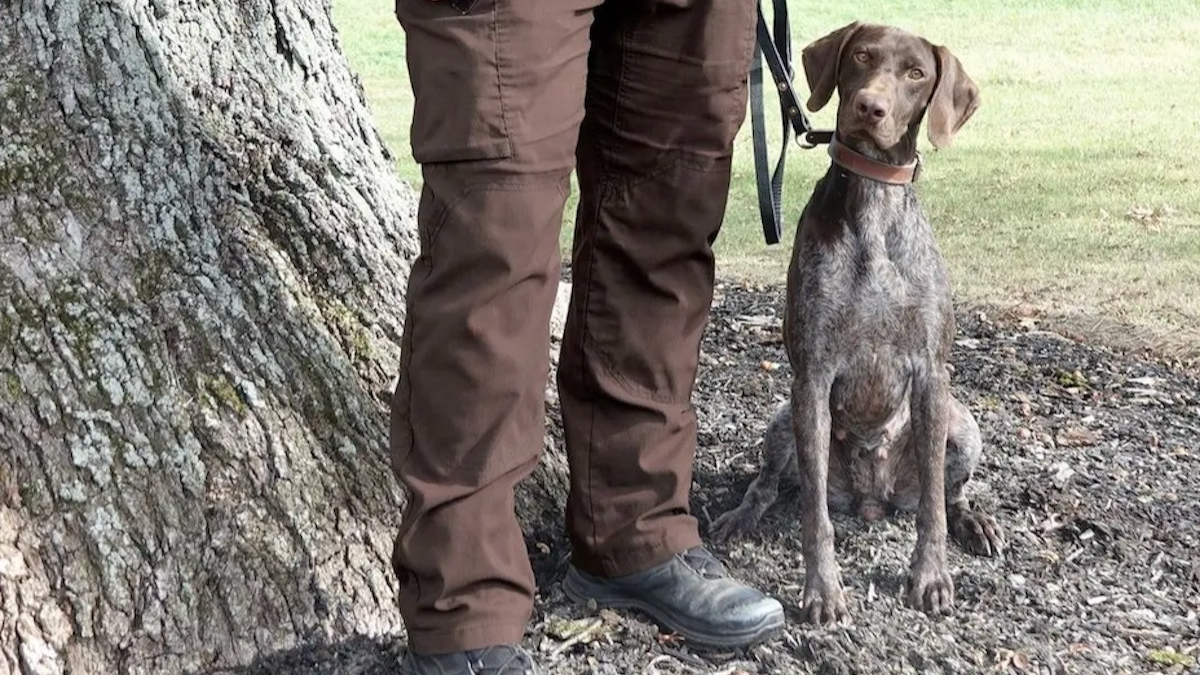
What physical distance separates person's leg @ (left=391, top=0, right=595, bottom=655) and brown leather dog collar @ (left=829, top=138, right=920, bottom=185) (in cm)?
107

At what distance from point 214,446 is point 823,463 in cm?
152

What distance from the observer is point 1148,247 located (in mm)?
8477

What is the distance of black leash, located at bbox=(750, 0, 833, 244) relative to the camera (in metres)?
3.63

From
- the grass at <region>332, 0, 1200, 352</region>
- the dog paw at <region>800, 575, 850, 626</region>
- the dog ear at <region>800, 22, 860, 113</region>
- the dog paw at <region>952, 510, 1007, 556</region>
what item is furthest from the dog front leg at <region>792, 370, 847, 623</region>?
the grass at <region>332, 0, 1200, 352</region>

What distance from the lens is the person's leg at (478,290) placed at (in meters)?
2.77

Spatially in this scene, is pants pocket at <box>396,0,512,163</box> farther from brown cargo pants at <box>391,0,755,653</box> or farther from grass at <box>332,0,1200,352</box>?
grass at <box>332,0,1200,352</box>

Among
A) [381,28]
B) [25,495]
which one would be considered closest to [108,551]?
[25,495]

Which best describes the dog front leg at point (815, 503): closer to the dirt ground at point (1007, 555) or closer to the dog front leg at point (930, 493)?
the dirt ground at point (1007, 555)

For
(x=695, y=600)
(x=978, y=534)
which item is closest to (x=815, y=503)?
(x=695, y=600)

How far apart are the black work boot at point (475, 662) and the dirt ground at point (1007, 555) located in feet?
0.93

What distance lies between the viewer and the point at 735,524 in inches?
165

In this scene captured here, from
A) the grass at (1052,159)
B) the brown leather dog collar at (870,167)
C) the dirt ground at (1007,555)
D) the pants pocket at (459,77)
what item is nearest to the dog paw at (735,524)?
the dirt ground at (1007,555)

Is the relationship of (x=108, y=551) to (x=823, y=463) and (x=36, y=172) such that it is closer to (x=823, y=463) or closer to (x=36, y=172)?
(x=36, y=172)

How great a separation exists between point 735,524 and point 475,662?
1308 mm
